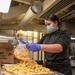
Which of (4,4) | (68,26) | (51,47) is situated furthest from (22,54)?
(68,26)

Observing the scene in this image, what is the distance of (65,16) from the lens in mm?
5094

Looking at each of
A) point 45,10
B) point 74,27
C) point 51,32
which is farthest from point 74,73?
point 51,32

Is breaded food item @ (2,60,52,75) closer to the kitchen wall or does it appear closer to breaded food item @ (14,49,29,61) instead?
breaded food item @ (14,49,29,61)

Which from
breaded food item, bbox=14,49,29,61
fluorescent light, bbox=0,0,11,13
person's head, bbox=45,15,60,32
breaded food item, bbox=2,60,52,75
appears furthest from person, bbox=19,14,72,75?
fluorescent light, bbox=0,0,11,13

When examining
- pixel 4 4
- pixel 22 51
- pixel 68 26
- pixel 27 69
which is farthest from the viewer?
pixel 68 26

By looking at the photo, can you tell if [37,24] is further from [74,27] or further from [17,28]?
[74,27]

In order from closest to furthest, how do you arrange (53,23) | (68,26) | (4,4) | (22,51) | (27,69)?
(27,69)
(4,4)
(22,51)
(53,23)
(68,26)

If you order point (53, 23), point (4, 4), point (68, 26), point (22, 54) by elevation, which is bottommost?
point (22, 54)

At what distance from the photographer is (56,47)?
201cm

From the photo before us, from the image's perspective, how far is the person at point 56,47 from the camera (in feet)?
6.54

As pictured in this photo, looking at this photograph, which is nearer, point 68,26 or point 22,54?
point 22,54

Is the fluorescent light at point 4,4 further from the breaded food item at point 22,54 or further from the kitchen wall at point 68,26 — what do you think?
the kitchen wall at point 68,26

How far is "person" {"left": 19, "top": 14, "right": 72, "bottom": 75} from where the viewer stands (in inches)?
78.5

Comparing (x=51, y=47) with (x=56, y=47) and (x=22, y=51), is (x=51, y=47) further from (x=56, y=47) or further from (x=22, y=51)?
(x=22, y=51)
